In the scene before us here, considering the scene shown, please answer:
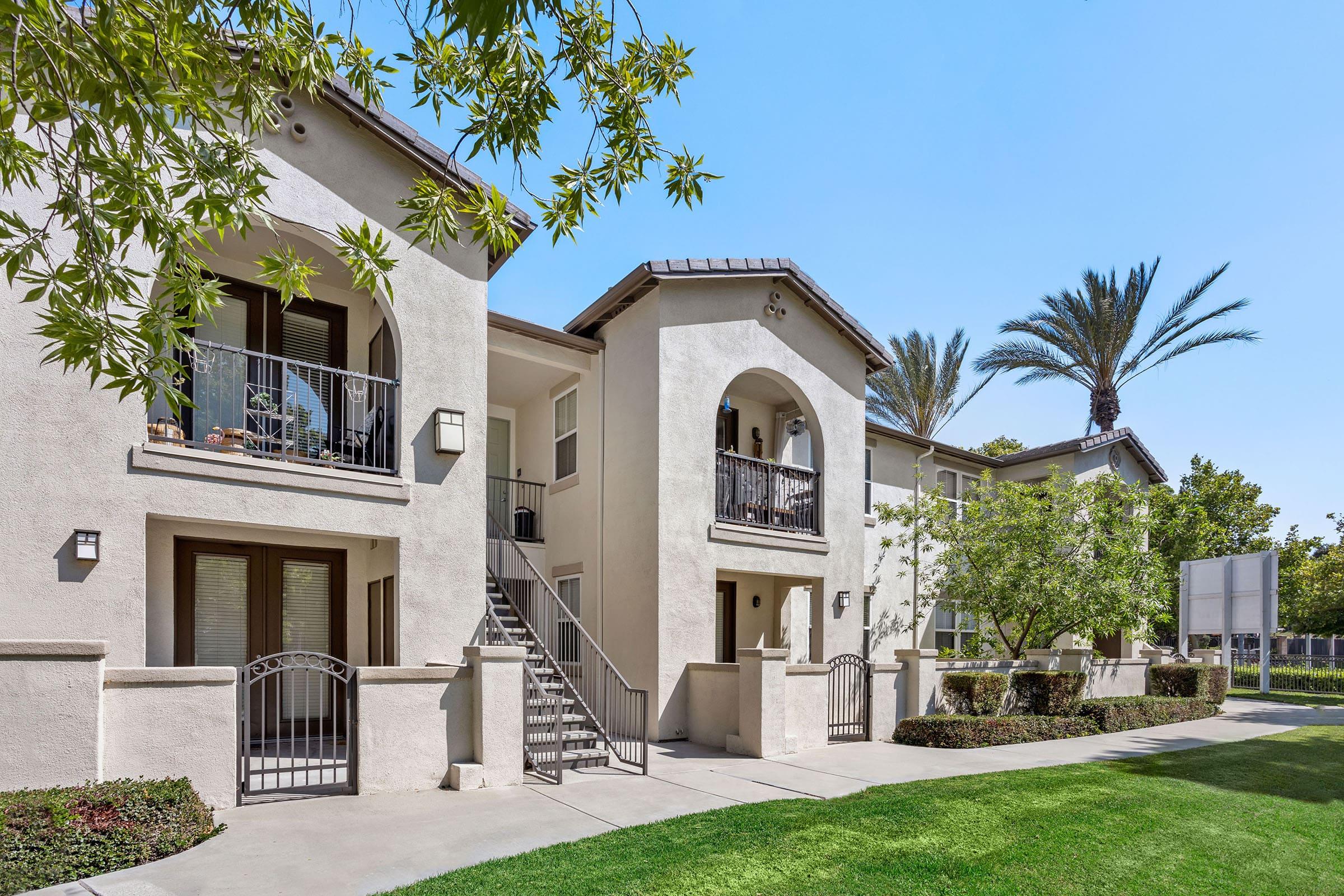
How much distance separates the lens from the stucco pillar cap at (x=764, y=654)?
12.5 m

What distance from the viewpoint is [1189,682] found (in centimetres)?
2069

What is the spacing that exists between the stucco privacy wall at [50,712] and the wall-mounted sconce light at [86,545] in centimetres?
115

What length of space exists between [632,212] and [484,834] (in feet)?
18.6

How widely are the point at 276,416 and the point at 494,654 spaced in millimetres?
3858

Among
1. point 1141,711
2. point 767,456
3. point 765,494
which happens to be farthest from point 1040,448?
point 765,494

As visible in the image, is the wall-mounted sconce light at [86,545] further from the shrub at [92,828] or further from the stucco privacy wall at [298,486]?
the shrub at [92,828]

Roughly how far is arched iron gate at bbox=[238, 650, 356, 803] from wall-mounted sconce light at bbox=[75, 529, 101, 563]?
185 cm

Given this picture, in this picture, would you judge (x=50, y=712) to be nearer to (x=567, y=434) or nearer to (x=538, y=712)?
(x=538, y=712)

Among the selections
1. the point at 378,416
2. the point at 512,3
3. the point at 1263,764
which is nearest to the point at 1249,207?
the point at 1263,764

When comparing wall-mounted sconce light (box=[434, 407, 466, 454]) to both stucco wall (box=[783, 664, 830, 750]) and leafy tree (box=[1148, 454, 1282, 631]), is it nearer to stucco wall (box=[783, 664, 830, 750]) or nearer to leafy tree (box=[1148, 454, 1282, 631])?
stucco wall (box=[783, 664, 830, 750])

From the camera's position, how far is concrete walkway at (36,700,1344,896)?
267 inches

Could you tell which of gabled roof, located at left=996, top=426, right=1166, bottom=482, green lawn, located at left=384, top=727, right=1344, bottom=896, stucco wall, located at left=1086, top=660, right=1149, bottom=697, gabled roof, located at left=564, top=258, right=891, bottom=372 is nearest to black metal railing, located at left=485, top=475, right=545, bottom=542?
gabled roof, located at left=564, top=258, right=891, bottom=372

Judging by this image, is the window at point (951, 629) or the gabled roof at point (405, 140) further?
the window at point (951, 629)

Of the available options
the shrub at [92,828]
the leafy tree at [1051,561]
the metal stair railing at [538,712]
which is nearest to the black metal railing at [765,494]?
the leafy tree at [1051,561]
